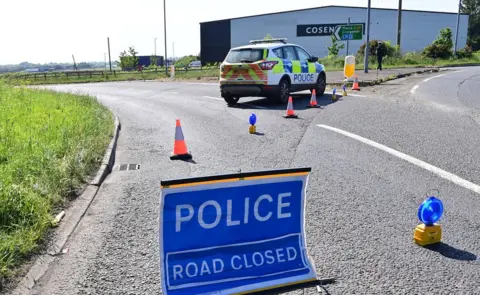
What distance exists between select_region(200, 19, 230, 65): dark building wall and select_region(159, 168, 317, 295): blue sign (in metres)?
64.7

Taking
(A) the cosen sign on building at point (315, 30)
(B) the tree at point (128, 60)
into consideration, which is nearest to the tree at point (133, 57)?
(B) the tree at point (128, 60)

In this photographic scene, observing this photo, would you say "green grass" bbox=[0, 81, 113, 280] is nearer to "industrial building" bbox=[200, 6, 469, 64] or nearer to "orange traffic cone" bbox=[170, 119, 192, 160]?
"orange traffic cone" bbox=[170, 119, 192, 160]

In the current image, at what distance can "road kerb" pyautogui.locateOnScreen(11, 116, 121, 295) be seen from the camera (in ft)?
10.3

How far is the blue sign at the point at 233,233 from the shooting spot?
251 centimetres

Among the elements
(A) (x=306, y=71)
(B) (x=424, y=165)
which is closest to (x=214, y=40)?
(A) (x=306, y=71)

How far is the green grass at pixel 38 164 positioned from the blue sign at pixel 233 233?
4.89 feet

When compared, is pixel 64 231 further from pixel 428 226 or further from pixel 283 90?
pixel 283 90

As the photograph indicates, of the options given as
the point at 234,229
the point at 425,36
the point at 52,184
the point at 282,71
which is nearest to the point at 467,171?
the point at 234,229

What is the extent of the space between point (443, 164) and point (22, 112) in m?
8.56

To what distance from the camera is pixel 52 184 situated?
495 cm

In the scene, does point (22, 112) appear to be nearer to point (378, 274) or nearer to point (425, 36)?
point (378, 274)

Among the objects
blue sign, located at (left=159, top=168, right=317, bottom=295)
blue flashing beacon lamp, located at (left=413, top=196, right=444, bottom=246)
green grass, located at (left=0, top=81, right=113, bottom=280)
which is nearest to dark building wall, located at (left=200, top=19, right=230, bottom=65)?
green grass, located at (left=0, top=81, right=113, bottom=280)

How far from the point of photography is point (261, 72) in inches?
506

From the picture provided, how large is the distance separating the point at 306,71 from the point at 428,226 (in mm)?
11373
